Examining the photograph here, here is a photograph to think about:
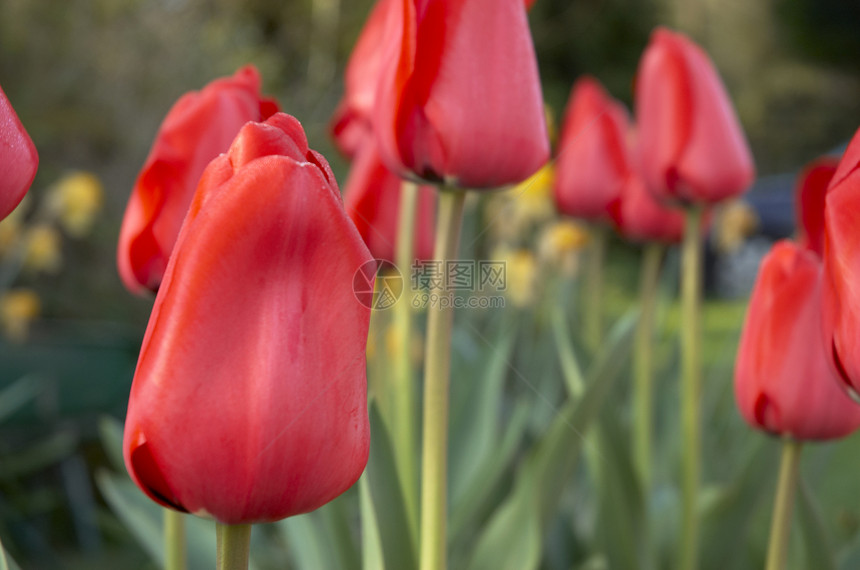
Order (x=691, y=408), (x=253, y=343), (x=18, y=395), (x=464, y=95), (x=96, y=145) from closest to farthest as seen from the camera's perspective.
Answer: (x=253, y=343), (x=464, y=95), (x=691, y=408), (x=18, y=395), (x=96, y=145)

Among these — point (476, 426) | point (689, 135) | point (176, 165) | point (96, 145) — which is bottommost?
point (96, 145)

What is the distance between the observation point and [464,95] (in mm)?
420

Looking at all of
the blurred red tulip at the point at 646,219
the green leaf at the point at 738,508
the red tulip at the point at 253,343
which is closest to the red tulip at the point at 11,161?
the red tulip at the point at 253,343

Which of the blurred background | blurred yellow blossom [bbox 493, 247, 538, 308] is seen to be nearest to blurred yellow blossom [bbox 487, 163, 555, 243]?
blurred yellow blossom [bbox 493, 247, 538, 308]

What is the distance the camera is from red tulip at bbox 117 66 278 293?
44cm

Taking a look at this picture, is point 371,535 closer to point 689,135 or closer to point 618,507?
point 618,507

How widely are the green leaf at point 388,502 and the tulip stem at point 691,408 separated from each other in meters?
0.24

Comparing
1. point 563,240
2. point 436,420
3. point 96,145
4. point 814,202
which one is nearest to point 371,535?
point 436,420

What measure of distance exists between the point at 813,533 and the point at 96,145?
8.61 ft

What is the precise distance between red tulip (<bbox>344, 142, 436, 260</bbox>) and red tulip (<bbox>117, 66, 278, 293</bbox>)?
0.89ft

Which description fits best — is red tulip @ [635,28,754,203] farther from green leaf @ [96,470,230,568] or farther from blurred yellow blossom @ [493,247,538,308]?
blurred yellow blossom @ [493,247,538,308]

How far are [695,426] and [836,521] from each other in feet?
1.28

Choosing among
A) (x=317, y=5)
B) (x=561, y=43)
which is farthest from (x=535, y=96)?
(x=561, y=43)

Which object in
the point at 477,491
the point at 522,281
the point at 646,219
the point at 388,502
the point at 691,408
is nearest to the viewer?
the point at 388,502
